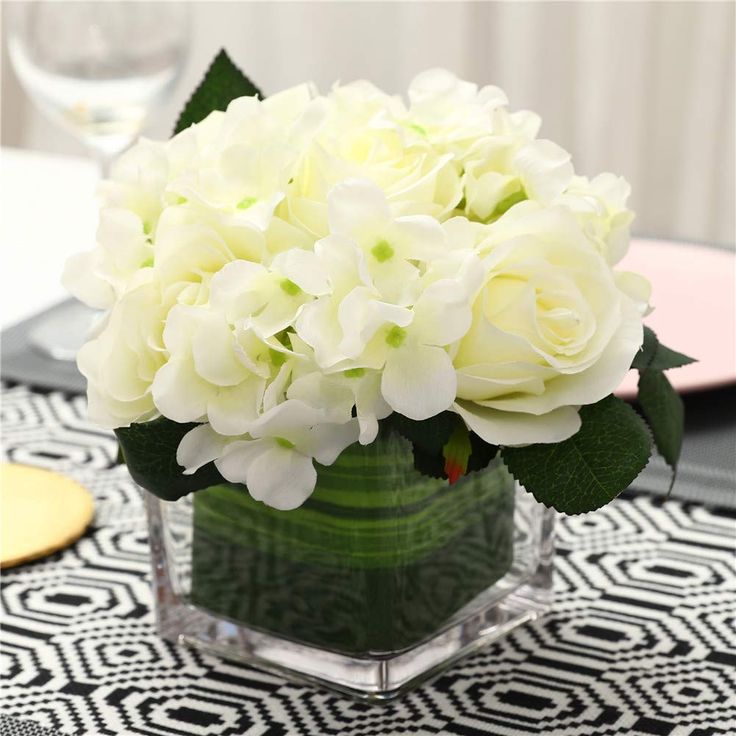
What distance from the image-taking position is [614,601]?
2.08 feet

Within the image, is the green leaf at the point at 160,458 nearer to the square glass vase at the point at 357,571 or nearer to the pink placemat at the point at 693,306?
the square glass vase at the point at 357,571

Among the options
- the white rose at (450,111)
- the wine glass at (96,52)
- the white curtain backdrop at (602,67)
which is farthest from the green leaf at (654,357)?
the white curtain backdrop at (602,67)

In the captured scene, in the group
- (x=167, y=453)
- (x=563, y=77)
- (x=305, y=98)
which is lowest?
(x=563, y=77)

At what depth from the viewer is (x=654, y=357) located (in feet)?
1.86

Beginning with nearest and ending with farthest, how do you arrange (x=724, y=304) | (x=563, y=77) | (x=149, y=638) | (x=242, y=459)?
(x=242, y=459), (x=149, y=638), (x=724, y=304), (x=563, y=77)

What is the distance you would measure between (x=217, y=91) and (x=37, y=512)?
0.24m

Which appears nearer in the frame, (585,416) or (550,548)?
(585,416)

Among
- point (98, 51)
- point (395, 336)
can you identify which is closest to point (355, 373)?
point (395, 336)

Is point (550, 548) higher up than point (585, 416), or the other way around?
point (585, 416)

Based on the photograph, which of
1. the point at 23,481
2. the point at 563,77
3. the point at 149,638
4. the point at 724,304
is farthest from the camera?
the point at 563,77

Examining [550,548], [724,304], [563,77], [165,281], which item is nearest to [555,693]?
[550,548]

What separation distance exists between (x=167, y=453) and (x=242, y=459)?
40mm

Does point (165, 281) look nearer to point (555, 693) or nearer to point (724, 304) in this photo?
point (555, 693)

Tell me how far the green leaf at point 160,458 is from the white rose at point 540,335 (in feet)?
0.36
